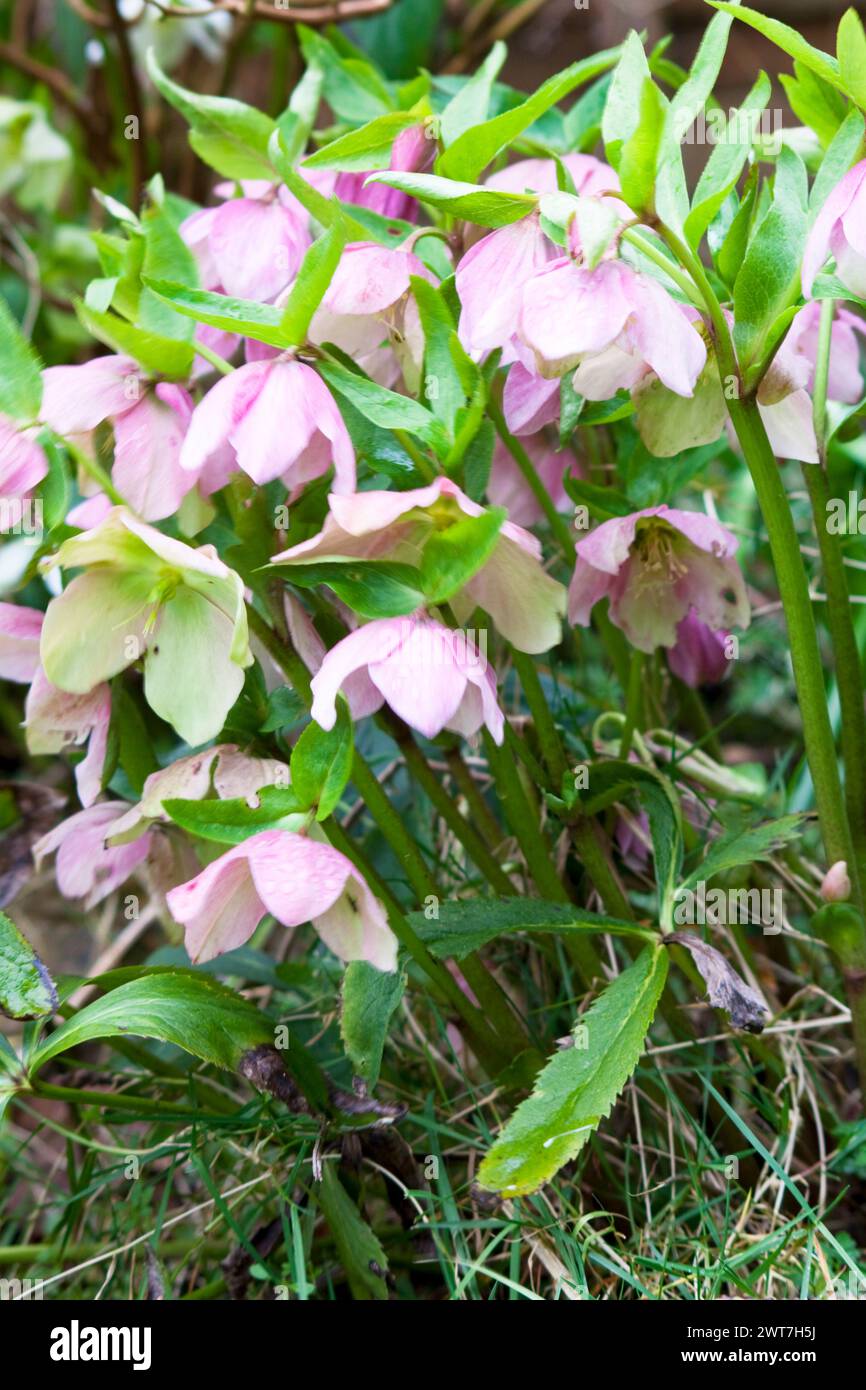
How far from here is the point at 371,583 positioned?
495mm

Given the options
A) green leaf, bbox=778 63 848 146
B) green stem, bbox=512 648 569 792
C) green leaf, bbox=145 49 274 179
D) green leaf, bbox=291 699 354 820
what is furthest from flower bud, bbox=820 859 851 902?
green leaf, bbox=145 49 274 179

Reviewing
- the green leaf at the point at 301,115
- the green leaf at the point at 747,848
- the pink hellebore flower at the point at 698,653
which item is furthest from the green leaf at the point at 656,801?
the green leaf at the point at 301,115

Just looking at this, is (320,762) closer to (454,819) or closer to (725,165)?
(454,819)

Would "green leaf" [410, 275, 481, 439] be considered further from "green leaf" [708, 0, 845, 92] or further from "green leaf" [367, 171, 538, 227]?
"green leaf" [708, 0, 845, 92]

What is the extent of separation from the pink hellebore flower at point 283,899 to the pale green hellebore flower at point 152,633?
0.23 feet

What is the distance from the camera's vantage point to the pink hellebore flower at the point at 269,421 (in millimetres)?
485

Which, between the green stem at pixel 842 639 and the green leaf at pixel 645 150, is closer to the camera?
the green leaf at pixel 645 150

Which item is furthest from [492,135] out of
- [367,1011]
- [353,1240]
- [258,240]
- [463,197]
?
[353,1240]

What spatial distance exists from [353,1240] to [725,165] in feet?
1.61

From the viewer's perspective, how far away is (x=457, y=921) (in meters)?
0.58

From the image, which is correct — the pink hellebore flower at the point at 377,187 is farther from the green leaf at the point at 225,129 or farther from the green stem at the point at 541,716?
the green stem at the point at 541,716

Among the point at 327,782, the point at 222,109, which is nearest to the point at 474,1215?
the point at 327,782
